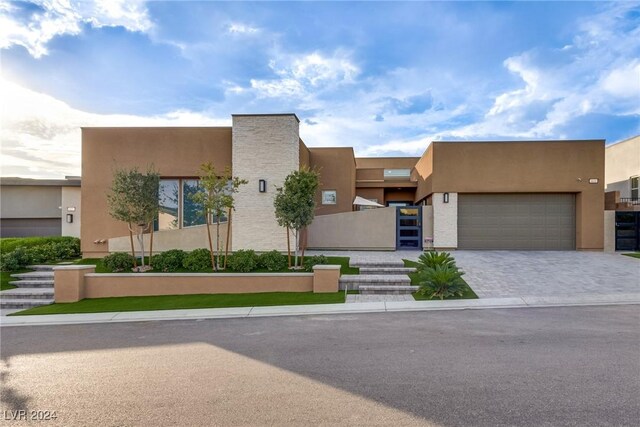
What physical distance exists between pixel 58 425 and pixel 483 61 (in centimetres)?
1653

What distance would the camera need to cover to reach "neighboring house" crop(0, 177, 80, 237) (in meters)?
19.1

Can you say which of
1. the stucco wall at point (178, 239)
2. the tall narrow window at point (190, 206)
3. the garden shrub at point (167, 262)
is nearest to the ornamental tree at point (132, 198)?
the garden shrub at point (167, 262)

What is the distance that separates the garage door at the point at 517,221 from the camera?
1606 centimetres

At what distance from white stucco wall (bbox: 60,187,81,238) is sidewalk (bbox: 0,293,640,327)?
954cm

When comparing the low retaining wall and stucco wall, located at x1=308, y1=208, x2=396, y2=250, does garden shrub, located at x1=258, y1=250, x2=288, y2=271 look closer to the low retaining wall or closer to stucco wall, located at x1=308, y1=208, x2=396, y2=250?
the low retaining wall

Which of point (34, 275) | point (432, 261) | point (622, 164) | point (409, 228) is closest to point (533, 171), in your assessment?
point (409, 228)

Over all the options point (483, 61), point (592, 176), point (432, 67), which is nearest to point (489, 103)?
point (483, 61)

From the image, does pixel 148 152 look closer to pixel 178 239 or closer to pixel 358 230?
pixel 178 239

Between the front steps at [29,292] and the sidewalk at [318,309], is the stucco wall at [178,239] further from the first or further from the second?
the sidewalk at [318,309]

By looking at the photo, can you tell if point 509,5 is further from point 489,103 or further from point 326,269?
point 326,269

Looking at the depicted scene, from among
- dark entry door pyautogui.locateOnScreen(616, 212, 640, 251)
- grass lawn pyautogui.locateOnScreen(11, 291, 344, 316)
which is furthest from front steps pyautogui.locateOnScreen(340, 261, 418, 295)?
dark entry door pyautogui.locateOnScreen(616, 212, 640, 251)

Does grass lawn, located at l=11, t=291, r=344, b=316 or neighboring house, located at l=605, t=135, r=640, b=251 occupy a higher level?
neighboring house, located at l=605, t=135, r=640, b=251

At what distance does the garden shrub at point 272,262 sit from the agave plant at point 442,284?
462 centimetres

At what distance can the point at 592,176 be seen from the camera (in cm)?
1568
